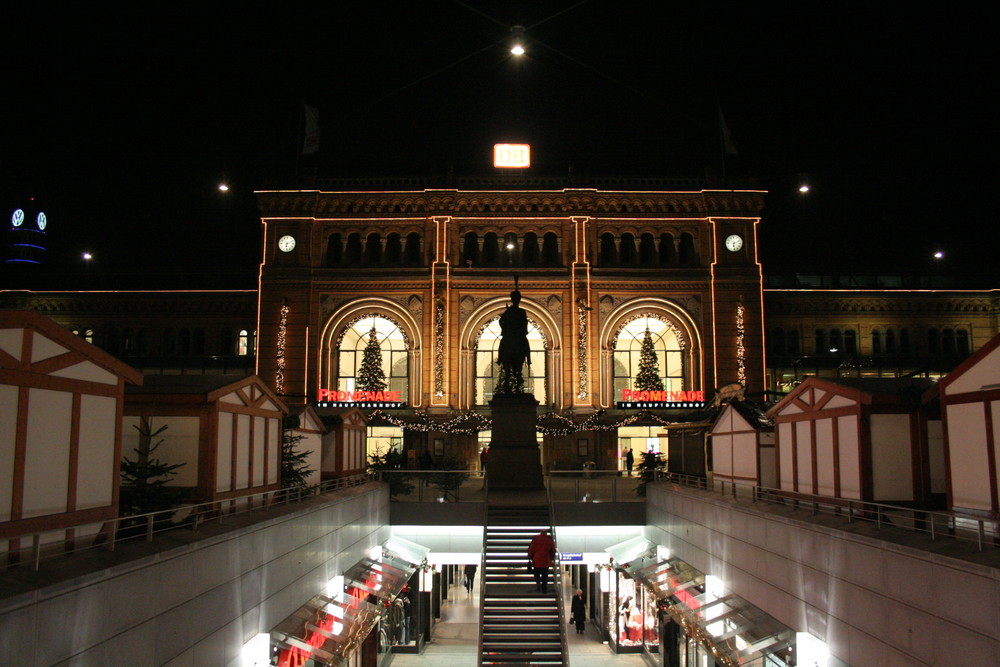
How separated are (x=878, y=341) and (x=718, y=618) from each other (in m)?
42.0

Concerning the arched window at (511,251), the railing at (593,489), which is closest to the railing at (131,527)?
the railing at (593,489)

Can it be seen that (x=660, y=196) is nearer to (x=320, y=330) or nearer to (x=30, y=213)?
(x=320, y=330)

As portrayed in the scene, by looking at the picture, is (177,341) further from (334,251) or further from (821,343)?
(821,343)

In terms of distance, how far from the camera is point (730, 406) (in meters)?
30.6

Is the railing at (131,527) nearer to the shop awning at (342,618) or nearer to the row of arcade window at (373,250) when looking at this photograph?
the shop awning at (342,618)

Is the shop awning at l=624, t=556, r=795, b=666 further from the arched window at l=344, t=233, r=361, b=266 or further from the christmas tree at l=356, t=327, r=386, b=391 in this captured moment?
the arched window at l=344, t=233, r=361, b=266

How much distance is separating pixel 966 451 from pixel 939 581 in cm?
504

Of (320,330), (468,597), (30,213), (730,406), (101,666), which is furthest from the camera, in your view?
(320,330)

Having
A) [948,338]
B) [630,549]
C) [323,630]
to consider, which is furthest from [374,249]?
[948,338]

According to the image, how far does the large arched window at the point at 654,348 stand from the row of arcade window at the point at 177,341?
78.5 ft

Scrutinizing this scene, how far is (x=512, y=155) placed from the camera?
54812mm

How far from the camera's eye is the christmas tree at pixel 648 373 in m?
51.6

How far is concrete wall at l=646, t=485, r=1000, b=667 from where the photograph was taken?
11289 millimetres

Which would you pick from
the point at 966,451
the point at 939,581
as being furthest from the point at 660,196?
the point at 939,581
